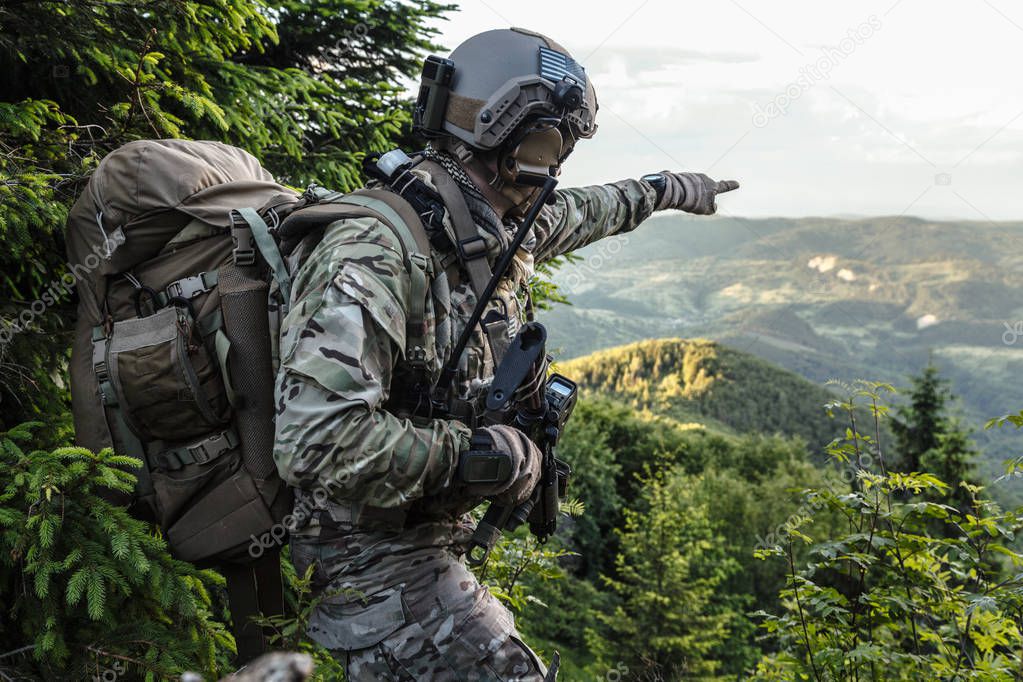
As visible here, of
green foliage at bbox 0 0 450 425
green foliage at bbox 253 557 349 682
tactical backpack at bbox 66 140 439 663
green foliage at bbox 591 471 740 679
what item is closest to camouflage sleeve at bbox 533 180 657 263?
tactical backpack at bbox 66 140 439 663

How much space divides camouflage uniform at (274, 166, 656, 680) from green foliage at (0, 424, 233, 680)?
1.77 feet

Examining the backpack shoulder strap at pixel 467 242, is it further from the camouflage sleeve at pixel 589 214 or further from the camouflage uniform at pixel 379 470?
the camouflage sleeve at pixel 589 214

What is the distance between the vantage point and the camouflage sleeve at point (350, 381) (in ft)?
7.51

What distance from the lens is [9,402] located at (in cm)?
366

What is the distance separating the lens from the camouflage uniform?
230cm

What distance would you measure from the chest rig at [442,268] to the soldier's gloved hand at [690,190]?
1597 mm

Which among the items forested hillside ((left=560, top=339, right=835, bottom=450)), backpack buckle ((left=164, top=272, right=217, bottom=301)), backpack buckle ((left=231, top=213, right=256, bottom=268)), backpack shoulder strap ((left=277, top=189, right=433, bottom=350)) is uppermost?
backpack shoulder strap ((left=277, top=189, right=433, bottom=350))

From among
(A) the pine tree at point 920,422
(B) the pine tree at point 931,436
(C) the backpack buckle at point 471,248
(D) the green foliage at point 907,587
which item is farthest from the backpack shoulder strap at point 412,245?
(A) the pine tree at point 920,422

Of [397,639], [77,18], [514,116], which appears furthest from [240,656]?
[77,18]

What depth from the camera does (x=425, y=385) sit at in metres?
2.70

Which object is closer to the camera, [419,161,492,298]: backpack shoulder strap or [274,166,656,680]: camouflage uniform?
[274,166,656,680]: camouflage uniform

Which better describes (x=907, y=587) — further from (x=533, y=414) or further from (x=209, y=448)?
(x=209, y=448)

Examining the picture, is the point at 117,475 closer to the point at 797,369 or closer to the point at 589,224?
the point at 589,224

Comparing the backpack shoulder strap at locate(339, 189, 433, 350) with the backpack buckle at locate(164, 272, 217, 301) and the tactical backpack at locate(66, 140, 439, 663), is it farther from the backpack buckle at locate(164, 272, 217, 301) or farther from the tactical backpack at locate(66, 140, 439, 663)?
the backpack buckle at locate(164, 272, 217, 301)
